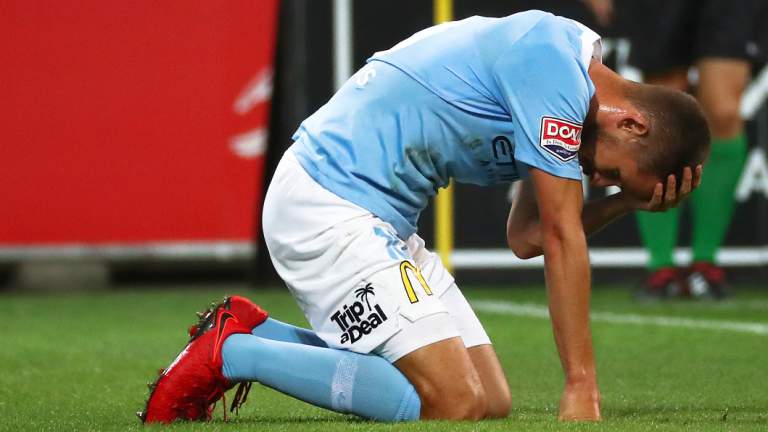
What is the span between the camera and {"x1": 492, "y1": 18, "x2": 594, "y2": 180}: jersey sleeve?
3.14m

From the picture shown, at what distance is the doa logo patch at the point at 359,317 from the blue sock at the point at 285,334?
0.23 m

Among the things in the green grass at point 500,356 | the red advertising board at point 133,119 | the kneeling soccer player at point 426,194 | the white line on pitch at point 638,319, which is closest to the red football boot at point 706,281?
the green grass at point 500,356

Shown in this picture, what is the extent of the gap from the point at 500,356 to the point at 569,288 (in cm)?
169

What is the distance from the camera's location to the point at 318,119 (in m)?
3.53

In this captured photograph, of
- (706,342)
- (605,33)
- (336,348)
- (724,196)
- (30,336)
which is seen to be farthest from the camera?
(605,33)

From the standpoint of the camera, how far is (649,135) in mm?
3252

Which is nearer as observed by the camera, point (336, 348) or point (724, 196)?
point (336, 348)

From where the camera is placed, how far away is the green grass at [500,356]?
11.0 ft

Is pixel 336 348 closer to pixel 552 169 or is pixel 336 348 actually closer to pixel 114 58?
pixel 552 169

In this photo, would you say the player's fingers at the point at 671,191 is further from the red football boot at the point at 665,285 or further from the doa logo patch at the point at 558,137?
the red football boot at the point at 665,285

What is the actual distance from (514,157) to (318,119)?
50cm

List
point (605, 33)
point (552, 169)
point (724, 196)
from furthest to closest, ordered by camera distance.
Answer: point (605, 33) → point (724, 196) → point (552, 169)

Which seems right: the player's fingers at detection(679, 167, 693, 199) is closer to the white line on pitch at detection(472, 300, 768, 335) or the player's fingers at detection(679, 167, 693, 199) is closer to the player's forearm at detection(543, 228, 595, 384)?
the player's forearm at detection(543, 228, 595, 384)

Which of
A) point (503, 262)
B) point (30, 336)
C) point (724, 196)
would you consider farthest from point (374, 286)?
point (503, 262)
